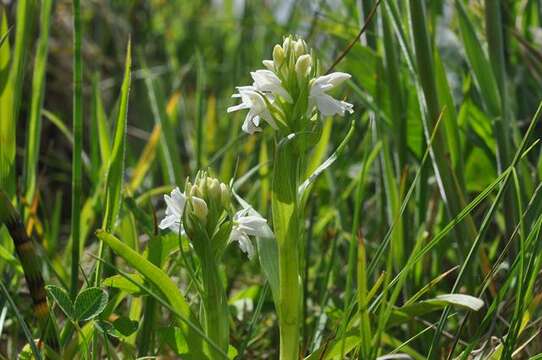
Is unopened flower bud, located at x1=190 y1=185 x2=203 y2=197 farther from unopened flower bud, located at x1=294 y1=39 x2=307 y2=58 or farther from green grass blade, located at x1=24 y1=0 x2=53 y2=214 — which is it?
green grass blade, located at x1=24 y1=0 x2=53 y2=214

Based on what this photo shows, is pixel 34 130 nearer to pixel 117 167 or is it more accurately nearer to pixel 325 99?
pixel 117 167

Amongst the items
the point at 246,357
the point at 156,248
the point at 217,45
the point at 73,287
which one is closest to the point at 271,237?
the point at 156,248

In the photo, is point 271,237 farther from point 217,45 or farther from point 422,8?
point 217,45

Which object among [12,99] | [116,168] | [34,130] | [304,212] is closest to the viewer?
[116,168]

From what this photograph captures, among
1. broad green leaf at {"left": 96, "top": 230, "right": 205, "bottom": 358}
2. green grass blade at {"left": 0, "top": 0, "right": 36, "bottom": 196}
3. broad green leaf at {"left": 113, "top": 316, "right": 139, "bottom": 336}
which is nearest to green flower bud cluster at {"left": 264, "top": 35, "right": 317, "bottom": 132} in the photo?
broad green leaf at {"left": 96, "top": 230, "right": 205, "bottom": 358}

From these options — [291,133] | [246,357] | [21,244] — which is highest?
[291,133]

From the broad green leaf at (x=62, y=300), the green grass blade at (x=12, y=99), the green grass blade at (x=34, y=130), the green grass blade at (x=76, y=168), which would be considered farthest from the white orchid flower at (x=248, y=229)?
the green grass blade at (x=34, y=130)

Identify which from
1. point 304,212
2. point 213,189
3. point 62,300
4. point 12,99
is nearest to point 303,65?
point 213,189

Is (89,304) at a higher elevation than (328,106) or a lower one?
lower

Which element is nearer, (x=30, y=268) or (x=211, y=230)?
(x=211, y=230)
